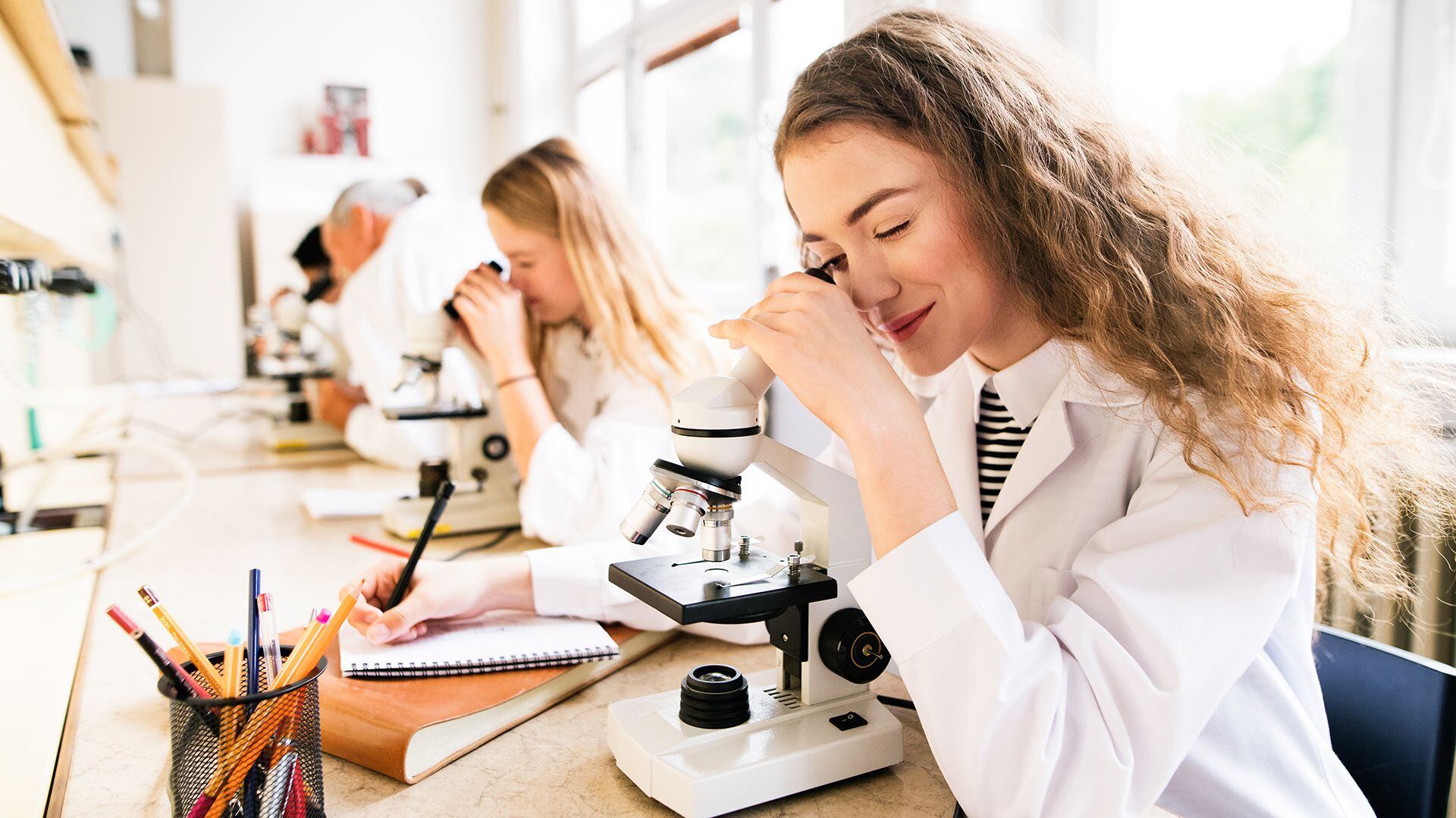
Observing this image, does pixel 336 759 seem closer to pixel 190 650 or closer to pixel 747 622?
pixel 190 650

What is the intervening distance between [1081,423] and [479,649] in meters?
0.65

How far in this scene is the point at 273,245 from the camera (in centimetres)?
504

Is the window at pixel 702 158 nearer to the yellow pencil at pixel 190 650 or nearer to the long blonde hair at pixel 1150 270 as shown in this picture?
the long blonde hair at pixel 1150 270

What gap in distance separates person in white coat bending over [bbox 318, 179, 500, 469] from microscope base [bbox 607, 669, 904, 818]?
68.3 inches

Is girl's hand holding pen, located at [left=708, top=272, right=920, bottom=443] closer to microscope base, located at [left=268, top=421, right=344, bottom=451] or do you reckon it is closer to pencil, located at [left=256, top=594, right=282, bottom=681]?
pencil, located at [left=256, top=594, right=282, bottom=681]

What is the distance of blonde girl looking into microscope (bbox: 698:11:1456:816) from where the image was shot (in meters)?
0.71

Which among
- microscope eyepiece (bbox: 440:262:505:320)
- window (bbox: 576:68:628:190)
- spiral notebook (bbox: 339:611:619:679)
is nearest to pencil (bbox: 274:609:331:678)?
spiral notebook (bbox: 339:611:619:679)

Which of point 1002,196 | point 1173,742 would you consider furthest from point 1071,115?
point 1173,742

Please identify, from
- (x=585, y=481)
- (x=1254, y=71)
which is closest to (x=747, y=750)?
(x=585, y=481)

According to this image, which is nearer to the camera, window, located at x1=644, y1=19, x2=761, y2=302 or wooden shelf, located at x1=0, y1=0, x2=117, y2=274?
wooden shelf, located at x1=0, y1=0, x2=117, y2=274

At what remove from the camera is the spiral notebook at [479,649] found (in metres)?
0.95

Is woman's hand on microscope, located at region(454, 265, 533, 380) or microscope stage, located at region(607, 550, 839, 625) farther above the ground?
woman's hand on microscope, located at region(454, 265, 533, 380)

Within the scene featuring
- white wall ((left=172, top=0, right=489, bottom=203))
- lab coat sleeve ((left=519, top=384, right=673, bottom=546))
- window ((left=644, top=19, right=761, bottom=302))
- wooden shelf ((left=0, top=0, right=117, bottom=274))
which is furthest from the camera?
white wall ((left=172, top=0, right=489, bottom=203))

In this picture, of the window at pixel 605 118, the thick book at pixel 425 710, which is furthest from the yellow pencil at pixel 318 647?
the window at pixel 605 118
